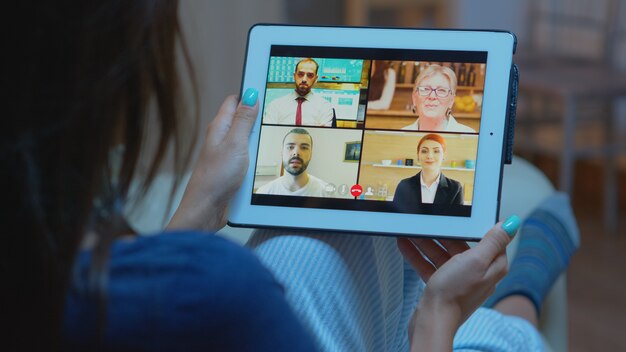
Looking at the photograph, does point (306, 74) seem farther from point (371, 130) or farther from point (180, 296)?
point (180, 296)

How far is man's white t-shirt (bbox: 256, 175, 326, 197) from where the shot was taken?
2.70ft

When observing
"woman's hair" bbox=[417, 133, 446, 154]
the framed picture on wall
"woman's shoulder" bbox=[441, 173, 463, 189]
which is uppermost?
"woman's hair" bbox=[417, 133, 446, 154]

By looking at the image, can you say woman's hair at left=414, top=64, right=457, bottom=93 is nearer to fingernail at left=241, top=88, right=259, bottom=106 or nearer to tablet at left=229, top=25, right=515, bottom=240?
tablet at left=229, top=25, right=515, bottom=240

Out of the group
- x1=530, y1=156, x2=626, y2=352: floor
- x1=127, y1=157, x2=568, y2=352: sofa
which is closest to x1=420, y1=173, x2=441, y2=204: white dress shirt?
x1=127, y1=157, x2=568, y2=352: sofa

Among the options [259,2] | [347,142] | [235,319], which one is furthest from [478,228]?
[259,2]

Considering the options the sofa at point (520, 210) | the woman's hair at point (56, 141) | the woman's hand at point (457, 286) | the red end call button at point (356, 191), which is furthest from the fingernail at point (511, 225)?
the sofa at point (520, 210)

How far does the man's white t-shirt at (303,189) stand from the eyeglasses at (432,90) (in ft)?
0.43

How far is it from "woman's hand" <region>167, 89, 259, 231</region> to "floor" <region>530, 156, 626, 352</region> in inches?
46.7

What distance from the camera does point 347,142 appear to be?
83 centimetres

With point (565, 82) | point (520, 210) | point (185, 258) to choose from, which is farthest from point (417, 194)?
point (565, 82)

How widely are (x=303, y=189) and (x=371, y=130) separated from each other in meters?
0.09

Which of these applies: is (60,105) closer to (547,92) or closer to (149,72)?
(149,72)

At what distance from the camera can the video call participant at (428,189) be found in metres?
0.80

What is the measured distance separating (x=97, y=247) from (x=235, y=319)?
96 mm
